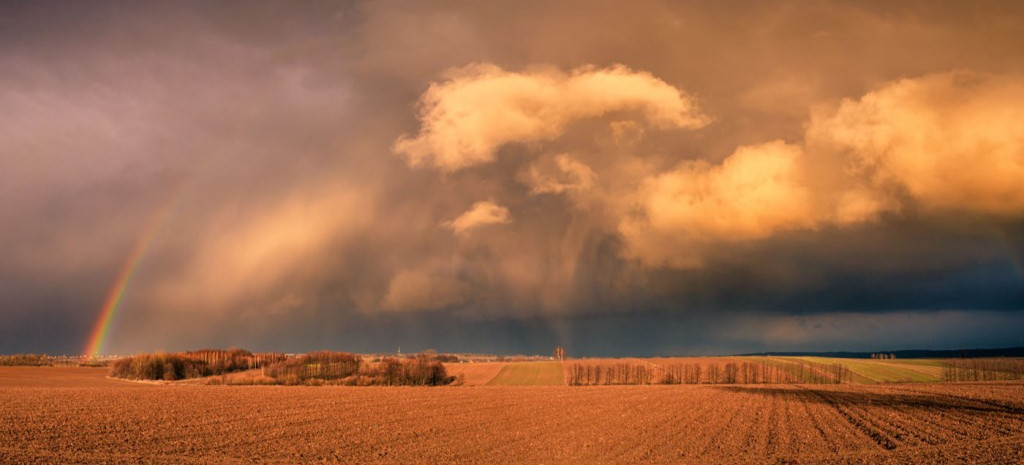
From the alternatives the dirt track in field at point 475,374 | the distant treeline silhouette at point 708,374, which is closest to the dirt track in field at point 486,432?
the dirt track in field at point 475,374

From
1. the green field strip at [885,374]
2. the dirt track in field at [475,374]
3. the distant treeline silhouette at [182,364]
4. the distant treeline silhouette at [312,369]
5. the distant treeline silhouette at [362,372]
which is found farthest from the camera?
the green field strip at [885,374]

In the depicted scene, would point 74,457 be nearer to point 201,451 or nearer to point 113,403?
point 201,451

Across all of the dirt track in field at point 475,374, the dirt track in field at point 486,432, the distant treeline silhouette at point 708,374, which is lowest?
the dirt track in field at point 475,374

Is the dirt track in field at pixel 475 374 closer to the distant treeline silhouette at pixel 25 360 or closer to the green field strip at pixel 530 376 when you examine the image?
the green field strip at pixel 530 376

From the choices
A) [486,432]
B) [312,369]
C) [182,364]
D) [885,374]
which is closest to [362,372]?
[312,369]

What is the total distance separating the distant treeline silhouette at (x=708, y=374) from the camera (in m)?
138

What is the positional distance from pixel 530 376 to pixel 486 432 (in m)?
104

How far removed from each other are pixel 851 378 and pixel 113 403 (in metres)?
133

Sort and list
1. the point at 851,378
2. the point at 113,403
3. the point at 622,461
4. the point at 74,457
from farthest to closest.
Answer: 1. the point at 851,378
2. the point at 113,403
3. the point at 622,461
4. the point at 74,457

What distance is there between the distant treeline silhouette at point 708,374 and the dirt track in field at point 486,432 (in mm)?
72597

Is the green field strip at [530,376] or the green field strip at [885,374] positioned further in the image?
the green field strip at [885,374]

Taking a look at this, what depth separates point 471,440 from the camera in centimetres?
3944

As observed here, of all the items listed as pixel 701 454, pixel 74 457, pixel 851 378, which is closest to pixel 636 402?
pixel 701 454

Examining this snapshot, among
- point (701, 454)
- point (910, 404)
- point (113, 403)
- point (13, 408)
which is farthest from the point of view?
point (910, 404)
